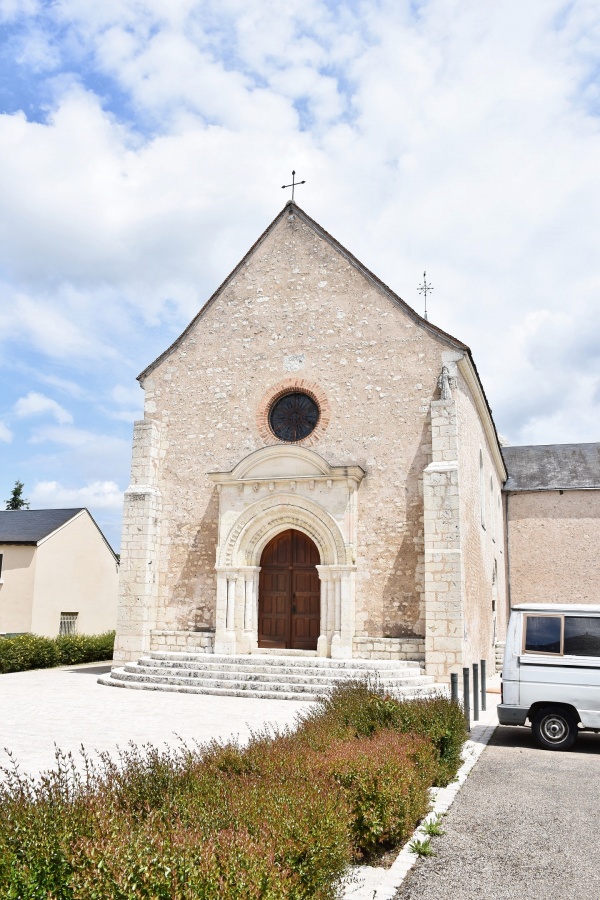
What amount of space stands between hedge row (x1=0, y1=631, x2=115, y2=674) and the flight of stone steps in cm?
375

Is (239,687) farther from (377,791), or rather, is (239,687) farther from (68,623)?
(68,623)

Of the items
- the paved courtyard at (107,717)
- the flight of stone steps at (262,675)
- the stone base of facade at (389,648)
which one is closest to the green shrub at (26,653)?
the paved courtyard at (107,717)

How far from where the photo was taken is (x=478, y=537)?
1648cm

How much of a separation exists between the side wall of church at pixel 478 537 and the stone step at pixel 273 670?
148 cm

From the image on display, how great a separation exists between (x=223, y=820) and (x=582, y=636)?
21.3 feet

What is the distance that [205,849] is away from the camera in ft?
9.99

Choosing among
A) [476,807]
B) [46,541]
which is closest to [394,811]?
[476,807]

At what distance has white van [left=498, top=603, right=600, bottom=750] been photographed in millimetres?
8484

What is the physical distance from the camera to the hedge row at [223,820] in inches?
111

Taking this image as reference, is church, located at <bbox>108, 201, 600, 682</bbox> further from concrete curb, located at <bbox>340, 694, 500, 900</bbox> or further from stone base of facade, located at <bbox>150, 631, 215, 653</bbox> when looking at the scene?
concrete curb, located at <bbox>340, 694, 500, 900</bbox>

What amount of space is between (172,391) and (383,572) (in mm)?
6587

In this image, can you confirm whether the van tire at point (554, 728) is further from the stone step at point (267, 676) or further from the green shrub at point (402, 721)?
the stone step at point (267, 676)

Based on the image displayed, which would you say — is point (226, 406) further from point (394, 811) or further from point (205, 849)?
point (205, 849)

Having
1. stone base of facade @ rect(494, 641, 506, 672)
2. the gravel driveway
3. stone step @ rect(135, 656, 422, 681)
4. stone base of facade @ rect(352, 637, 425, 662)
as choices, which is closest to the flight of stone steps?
stone step @ rect(135, 656, 422, 681)
